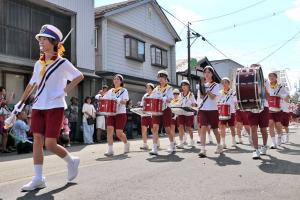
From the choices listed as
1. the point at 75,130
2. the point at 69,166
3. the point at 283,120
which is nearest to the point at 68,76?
the point at 69,166

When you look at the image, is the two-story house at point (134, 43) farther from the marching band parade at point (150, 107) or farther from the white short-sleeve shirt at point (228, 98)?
the white short-sleeve shirt at point (228, 98)

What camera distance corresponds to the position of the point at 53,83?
6.26 metres

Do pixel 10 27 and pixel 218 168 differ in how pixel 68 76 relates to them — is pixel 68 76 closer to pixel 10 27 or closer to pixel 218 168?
pixel 218 168

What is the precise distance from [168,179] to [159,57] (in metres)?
23.1

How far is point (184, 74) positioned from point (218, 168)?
28.7 m

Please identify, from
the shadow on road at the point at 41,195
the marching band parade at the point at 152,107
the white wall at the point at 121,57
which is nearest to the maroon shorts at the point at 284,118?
the marching band parade at the point at 152,107

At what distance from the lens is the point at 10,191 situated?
19.8 ft

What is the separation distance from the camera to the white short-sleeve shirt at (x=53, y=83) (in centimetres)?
615

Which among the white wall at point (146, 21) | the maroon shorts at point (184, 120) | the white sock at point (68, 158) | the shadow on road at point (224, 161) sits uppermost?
the white wall at point (146, 21)

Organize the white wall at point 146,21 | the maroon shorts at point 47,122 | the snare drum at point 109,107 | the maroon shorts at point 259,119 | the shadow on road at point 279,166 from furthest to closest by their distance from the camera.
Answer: the white wall at point 146,21, the snare drum at point 109,107, the maroon shorts at point 259,119, the shadow on road at point 279,166, the maroon shorts at point 47,122

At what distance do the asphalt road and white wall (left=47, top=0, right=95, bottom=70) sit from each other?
433 inches

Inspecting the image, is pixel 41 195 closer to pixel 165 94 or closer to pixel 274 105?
pixel 165 94

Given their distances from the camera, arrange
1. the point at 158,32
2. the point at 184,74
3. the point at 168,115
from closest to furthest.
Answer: the point at 168,115 → the point at 158,32 → the point at 184,74

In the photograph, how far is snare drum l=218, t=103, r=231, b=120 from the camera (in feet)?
41.8
